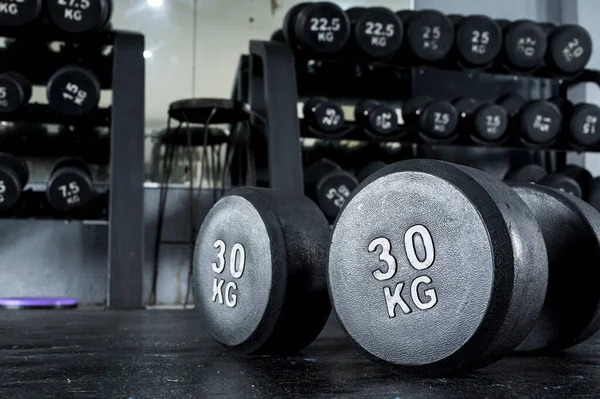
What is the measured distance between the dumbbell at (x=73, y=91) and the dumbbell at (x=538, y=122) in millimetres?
1782

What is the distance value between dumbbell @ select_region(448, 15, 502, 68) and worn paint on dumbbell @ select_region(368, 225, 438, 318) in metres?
2.32

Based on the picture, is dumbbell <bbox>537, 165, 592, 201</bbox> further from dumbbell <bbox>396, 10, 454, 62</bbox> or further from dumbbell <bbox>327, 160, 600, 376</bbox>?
dumbbell <bbox>327, 160, 600, 376</bbox>

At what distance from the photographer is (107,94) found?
294 centimetres

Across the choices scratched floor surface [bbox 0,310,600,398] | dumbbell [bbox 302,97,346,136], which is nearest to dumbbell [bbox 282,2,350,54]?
dumbbell [bbox 302,97,346,136]

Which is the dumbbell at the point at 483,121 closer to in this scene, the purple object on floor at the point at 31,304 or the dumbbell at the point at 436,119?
the dumbbell at the point at 436,119

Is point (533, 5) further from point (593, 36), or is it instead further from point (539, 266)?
point (539, 266)

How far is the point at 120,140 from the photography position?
228 cm

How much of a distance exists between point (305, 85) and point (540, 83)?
126 cm

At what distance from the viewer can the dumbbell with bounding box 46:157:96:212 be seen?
7.69 feet

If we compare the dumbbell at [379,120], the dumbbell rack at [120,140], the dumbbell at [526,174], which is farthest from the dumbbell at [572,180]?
the dumbbell rack at [120,140]

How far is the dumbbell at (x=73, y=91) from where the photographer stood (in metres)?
2.37

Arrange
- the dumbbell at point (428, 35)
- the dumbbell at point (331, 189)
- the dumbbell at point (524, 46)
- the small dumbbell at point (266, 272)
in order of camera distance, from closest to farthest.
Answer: the small dumbbell at point (266, 272)
the dumbbell at point (331, 189)
the dumbbell at point (428, 35)
the dumbbell at point (524, 46)

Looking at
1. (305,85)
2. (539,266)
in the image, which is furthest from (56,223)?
(539,266)

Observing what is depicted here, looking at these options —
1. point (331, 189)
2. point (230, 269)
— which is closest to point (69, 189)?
point (331, 189)
